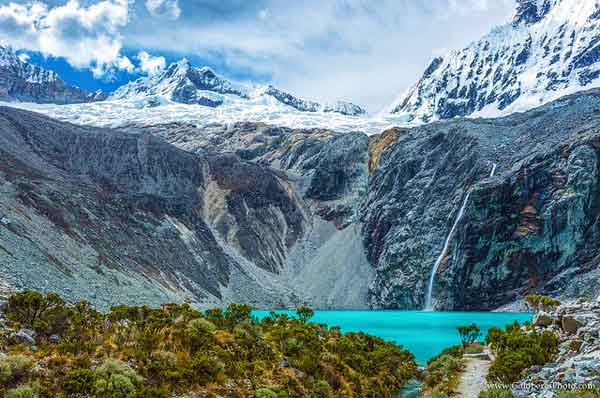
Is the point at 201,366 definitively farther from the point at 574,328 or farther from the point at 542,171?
the point at 542,171

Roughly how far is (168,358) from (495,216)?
335ft

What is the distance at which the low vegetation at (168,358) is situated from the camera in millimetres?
20828

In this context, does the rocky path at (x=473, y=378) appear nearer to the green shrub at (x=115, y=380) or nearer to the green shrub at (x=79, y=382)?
A: the green shrub at (x=115, y=380)

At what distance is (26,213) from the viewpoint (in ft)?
250

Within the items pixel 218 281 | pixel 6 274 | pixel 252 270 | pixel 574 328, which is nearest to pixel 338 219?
pixel 252 270

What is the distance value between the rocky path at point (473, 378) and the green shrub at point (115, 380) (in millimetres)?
17229

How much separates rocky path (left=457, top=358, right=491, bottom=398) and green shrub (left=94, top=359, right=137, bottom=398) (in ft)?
56.5

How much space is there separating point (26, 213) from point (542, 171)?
93.3 meters

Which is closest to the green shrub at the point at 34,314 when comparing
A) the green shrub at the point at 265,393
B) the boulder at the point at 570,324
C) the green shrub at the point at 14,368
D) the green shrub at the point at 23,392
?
the green shrub at the point at 14,368

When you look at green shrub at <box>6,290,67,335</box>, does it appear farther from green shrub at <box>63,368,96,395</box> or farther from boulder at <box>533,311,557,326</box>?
boulder at <box>533,311,557,326</box>

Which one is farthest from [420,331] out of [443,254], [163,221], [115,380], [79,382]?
[163,221]

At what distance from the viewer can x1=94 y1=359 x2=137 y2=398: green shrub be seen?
20.3 meters

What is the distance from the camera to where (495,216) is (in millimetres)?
116625

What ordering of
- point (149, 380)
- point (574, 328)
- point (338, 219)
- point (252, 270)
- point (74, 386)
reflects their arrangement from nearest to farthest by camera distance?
1. point (74, 386)
2. point (149, 380)
3. point (574, 328)
4. point (252, 270)
5. point (338, 219)
